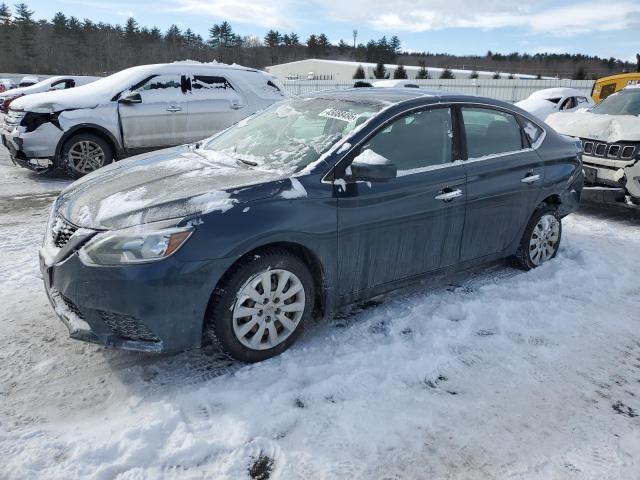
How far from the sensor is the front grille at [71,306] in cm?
289

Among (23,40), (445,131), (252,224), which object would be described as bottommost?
(252,224)

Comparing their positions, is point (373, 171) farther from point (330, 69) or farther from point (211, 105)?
point (330, 69)

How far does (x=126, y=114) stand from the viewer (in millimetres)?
7906

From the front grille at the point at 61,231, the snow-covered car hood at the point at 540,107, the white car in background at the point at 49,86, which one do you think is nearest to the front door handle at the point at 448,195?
the front grille at the point at 61,231

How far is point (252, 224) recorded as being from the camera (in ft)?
9.54

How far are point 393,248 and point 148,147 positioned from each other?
586cm

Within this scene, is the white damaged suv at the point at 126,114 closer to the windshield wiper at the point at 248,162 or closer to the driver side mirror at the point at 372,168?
the windshield wiper at the point at 248,162

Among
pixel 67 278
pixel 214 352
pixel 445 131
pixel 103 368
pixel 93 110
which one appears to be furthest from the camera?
pixel 93 110

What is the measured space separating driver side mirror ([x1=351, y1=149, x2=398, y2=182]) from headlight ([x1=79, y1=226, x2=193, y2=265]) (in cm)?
112

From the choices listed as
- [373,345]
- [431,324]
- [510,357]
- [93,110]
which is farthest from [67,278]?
[93,110]

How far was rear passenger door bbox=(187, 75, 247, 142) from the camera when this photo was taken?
852 centimetres

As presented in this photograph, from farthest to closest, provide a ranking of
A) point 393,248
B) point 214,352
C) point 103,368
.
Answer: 1. point 393,248
2. point 214,352
3. point 103,368

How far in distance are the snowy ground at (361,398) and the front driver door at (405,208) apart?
0.42 m

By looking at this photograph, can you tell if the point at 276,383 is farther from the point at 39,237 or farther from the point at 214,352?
the point at 39,237
